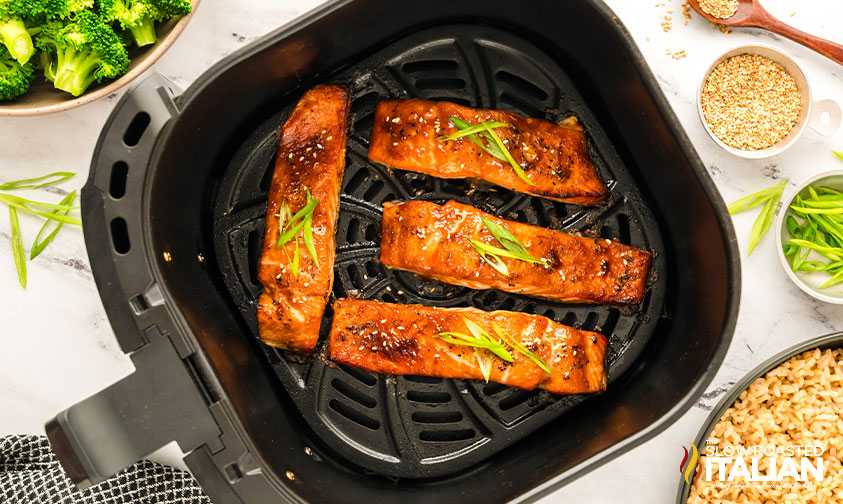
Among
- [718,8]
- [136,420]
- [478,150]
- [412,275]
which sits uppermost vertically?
[718,8]

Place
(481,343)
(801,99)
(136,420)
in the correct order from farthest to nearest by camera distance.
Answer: (801,99) → (481,343) → (136,420)

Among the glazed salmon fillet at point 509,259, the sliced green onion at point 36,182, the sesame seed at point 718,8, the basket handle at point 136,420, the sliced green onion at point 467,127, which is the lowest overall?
the glazed salmon fillet at point 509,259

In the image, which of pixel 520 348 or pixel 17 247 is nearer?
pixel 520 348

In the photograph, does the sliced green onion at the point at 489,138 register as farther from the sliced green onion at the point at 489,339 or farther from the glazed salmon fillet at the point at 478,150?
the sliced green onion at the point at 489,339

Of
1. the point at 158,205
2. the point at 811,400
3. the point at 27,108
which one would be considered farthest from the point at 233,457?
the point at 811,400

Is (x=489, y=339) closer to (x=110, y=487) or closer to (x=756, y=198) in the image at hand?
(x=756, y=198)

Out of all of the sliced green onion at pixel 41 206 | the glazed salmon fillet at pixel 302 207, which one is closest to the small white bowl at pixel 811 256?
the glazed salmon fillet at pixel 302 207

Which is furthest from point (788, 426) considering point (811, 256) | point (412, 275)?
point (412, 275)

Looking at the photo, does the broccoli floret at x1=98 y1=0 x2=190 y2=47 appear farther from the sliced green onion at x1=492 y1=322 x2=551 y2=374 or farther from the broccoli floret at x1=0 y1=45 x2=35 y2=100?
the sliced green onion at x1=492 y1=322 x2=551 y2=374
